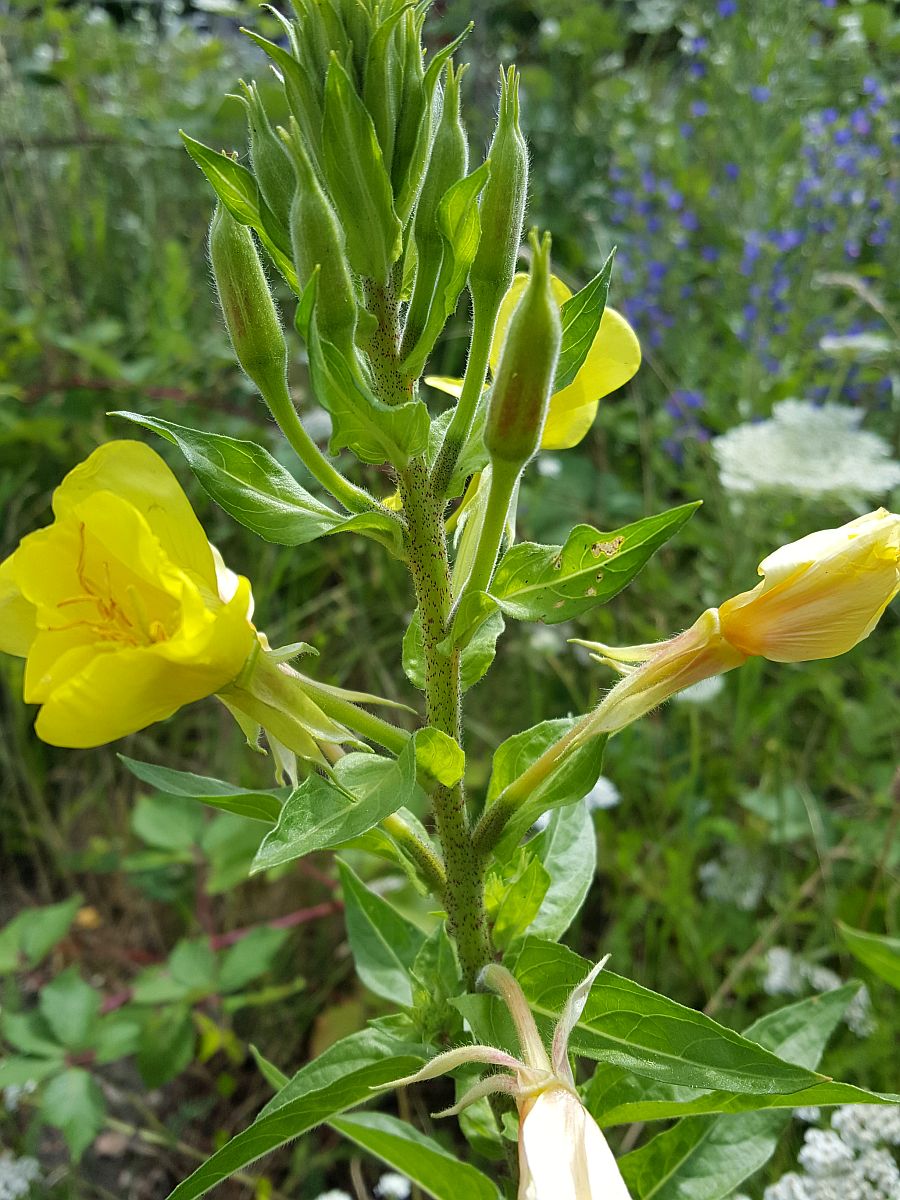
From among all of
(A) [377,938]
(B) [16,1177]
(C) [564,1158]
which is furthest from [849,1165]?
(B) [16,1177]

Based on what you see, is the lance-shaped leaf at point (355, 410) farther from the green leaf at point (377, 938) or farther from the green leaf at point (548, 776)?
the green leaf at point (377, 938)

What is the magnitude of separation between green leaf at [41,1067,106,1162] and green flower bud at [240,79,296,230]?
1.41 m

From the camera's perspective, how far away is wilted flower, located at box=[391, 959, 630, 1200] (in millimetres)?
683

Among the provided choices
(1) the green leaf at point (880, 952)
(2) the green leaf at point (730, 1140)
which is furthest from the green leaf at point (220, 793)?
(1) the green leaf at point (880, 952)

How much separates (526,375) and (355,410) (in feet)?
0.53

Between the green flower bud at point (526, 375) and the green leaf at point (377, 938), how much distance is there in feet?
2.09

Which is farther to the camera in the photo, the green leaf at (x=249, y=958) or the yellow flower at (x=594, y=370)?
the green leaf at (x=249, y=958)

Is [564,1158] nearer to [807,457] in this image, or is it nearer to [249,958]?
[249,958]

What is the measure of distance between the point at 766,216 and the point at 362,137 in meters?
2.52

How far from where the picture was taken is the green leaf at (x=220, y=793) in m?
0.96

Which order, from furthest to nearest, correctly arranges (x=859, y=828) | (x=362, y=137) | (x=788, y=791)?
(x=788, y=791)
(x=859, y=828)
(x=362, y=137)

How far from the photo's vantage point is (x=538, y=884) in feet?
3.34

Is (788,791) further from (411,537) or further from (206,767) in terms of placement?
(411,537)

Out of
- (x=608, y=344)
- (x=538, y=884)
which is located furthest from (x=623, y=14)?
(x=538, y=884)
